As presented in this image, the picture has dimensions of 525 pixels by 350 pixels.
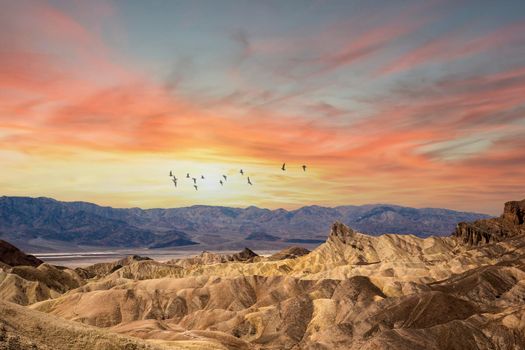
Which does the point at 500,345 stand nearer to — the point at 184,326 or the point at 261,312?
the point at 261,312

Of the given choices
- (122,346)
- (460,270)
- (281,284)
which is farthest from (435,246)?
(122,346)

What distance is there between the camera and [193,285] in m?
150

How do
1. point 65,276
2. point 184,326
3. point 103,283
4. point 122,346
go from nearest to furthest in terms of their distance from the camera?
1. point 122,346
2. point 184,326
3. point 103,283
4. point 65,276

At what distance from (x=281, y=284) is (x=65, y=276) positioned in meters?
88.1

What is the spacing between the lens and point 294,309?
111m

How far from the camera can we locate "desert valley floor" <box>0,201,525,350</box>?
6078 centimetres

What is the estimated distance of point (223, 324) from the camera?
360 feet

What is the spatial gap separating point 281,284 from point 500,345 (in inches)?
2652

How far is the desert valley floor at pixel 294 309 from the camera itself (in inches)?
2393

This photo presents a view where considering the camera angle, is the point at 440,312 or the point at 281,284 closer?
the point at 440,312

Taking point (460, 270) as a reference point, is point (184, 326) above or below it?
below

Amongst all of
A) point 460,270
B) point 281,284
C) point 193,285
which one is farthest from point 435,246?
point 193,285

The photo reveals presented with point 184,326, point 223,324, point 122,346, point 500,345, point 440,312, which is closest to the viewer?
point 122,346

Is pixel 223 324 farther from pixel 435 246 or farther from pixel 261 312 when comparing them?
pixel 435 246
